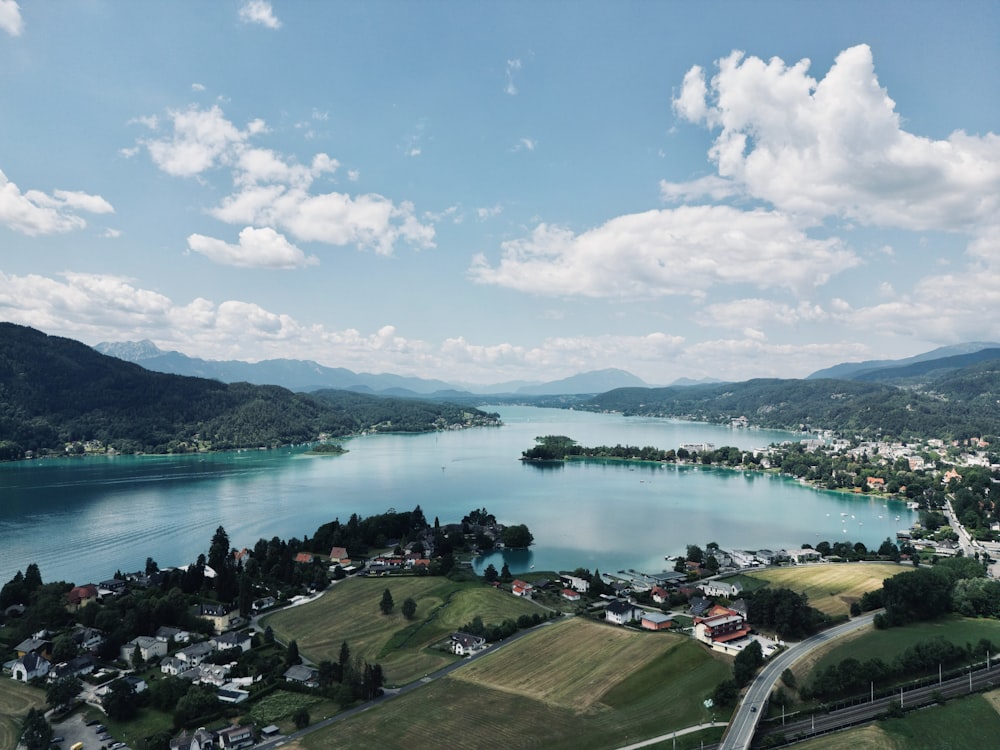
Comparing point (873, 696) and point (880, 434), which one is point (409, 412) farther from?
point (873, 696)

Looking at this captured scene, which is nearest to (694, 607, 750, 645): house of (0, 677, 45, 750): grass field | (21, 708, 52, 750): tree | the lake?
the lake

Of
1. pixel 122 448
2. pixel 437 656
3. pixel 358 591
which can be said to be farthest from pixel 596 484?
pixel 122 448

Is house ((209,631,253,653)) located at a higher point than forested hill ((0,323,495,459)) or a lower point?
lower

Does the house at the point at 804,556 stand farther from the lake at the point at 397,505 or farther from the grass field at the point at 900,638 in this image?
the grass field at the point at 900,638

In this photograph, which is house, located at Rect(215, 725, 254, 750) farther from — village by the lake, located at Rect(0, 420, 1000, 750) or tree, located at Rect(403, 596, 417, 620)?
tree, located at Rect(403, 596, 417, 620)

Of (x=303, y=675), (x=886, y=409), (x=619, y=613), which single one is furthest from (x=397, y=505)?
(x=886, y=409)

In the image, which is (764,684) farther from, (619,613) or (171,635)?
(171,635)
